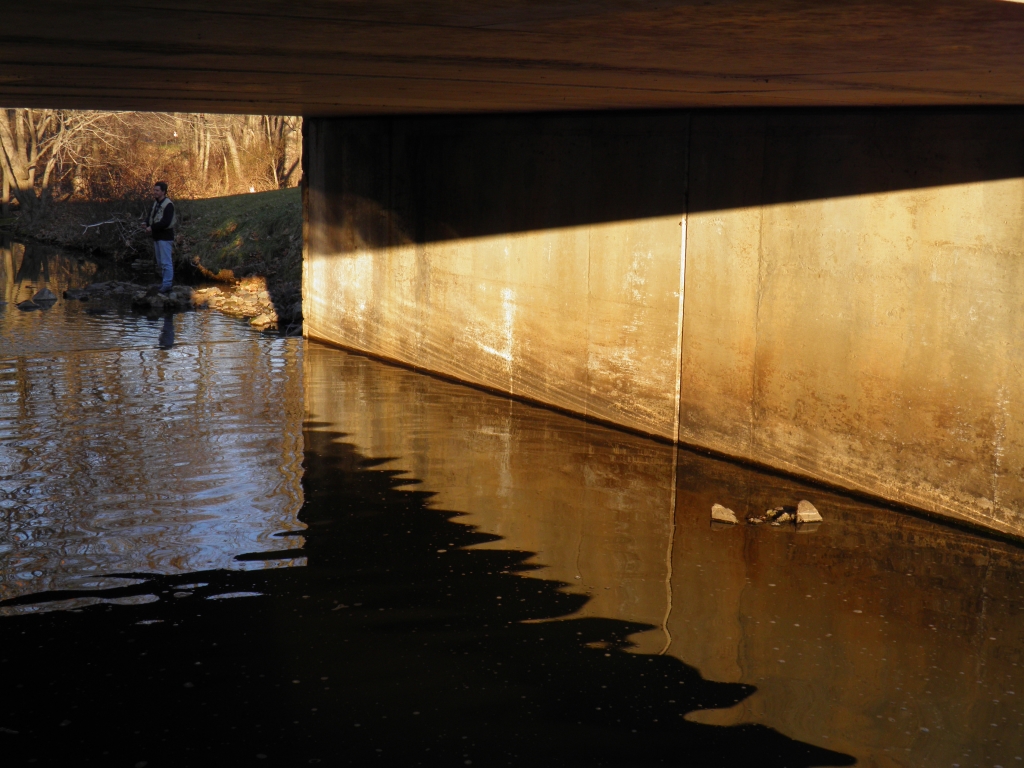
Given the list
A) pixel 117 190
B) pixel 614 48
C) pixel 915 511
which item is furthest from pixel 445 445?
pixel 117 190

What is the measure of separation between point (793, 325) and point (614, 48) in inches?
141

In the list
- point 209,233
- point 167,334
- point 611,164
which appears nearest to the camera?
point 611,164

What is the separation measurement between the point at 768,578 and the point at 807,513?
1.11 meters

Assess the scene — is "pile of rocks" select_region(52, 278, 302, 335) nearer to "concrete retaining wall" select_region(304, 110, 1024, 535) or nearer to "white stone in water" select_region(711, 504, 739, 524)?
"concrete retaining wall" select_region(304, 110, 1024, 535)

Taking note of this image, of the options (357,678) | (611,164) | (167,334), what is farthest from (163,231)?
(357,678)

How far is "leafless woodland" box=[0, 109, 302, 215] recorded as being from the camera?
98.9ft

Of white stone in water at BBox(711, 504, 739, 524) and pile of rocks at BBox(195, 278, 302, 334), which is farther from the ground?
pile of rocks at BBox(195, 278, 302, 334)

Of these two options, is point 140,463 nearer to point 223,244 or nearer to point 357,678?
point 357,678

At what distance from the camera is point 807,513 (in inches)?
259

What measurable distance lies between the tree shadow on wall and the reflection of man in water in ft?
24.8

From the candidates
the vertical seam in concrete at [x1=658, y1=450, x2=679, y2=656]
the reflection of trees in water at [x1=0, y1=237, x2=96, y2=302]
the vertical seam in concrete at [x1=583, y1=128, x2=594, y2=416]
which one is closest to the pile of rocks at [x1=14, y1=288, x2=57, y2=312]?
the reflection of trees in water at [x1=0, y1=237, x2=96, y2=302]

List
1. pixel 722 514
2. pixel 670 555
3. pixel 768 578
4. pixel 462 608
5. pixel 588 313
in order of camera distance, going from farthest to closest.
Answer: pixel 588 313, pixel 722 514, pixel 670 555, pixel 768 578, pixel 462 608

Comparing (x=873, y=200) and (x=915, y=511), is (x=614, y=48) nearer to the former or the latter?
(x=873, y=200)

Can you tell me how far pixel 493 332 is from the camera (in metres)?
10.4
